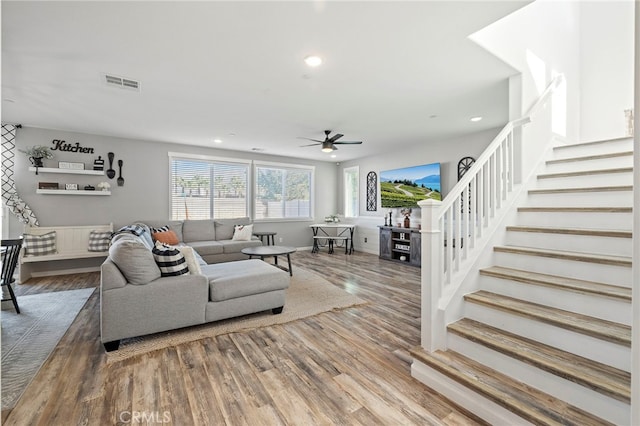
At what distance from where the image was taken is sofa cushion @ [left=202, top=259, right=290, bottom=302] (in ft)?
9.59

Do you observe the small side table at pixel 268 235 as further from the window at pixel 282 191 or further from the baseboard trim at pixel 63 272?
the baseboard trim at pixel 63 272

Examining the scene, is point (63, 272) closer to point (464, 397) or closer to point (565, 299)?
point (464, 397)

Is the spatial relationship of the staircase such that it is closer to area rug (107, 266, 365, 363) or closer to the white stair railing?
the white stair railing

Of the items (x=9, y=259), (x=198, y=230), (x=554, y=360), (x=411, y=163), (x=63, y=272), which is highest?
(x=411, y=163)

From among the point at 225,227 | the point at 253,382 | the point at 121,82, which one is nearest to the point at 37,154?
the point at 121,82

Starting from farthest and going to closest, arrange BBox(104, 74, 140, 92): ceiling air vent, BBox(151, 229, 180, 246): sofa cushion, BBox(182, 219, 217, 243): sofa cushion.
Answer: BBox(182, 219, 217, 243): sofa cushion → BBox(151, 229, 180, 246): sofa cushion → BBox(104, 74, 140, 92): ceiling air vent

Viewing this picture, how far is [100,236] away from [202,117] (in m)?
2.93

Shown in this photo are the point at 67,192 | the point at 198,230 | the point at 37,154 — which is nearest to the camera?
the point at 37,154

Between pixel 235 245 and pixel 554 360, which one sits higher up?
pixel 235 245

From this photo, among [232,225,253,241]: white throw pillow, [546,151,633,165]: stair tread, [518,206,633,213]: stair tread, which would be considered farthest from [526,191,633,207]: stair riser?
[232,225,253,241]: white throw pillow

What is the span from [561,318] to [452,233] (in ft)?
2.88

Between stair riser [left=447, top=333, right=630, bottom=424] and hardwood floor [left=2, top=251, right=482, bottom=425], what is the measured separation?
378 millimetres

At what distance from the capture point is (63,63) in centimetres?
274

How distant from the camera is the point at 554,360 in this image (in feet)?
5.67
